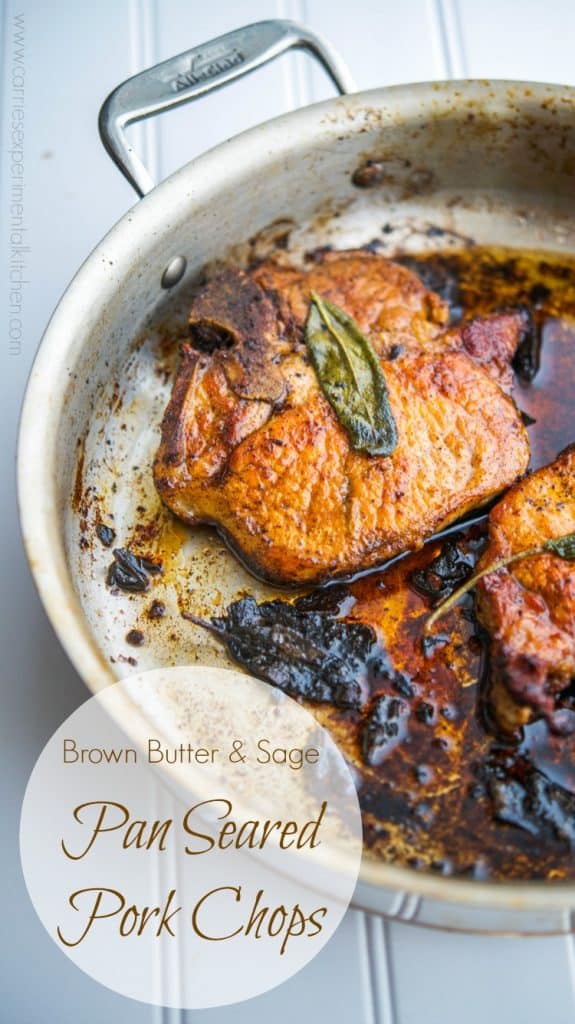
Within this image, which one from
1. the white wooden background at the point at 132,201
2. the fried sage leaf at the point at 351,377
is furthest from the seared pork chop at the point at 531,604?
the white wooden background at the point at 132,201

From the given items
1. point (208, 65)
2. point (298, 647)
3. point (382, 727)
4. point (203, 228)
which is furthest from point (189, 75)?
point (382, 727)

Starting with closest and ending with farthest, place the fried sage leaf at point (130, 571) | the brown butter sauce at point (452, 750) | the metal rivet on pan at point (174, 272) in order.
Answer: the brown butter sauce at point (452, 750)
the fried sage leaf at point (130, 571)
the metal rivet on pan at point (174, 272)

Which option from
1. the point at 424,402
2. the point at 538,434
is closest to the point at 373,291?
the point at 424,402

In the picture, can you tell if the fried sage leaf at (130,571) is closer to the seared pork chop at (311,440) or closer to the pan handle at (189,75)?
the seared pork chop at (311,440)

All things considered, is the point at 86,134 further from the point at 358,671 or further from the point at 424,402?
the point at 358,671

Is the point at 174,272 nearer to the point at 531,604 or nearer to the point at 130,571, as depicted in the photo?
the point at 130,571

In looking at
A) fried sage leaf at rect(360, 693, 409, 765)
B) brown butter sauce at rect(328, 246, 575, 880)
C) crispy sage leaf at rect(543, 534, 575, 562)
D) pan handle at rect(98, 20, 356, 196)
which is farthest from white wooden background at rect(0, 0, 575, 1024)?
crispy sage leaf at rect(543, 534, 575, 562)

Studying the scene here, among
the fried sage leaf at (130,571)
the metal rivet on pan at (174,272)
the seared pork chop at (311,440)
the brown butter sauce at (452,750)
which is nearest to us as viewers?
the brown butter sauce at (452,750)

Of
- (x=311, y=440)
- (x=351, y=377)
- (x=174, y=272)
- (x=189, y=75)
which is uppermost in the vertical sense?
(x=189, y=75)
